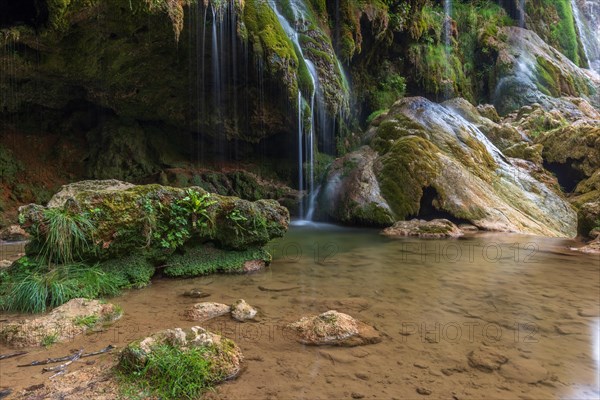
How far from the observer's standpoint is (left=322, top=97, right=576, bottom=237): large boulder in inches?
390

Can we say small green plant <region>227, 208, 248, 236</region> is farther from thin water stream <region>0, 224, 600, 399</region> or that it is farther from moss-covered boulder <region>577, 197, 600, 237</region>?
moss-covered boulder <region>577, 197, 600, 237</region>

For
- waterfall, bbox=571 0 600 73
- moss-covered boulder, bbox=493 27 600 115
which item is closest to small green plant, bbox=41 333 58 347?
moss-covered boulder, bbox=493 27 600 115

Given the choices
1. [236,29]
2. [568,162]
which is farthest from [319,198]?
[568,162]

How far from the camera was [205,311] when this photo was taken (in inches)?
140

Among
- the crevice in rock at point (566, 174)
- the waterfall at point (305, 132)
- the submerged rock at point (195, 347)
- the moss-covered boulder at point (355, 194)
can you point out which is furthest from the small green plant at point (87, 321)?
the crevice in rock at point (566, 174)

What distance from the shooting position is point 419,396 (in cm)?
231

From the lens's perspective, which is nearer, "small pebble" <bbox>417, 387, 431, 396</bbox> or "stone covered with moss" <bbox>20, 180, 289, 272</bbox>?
"small pebble" <bbox>417, 387, 431, 396</bbox>

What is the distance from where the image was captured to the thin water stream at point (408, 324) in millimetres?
2436

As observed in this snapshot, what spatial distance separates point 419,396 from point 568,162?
14256mm

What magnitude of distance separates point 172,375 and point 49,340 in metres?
1.28

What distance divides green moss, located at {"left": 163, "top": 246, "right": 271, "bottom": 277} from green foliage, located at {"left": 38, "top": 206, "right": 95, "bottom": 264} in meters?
1.05

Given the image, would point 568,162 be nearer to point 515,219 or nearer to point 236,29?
point 515,219

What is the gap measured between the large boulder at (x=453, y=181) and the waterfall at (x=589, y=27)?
81.7 ft

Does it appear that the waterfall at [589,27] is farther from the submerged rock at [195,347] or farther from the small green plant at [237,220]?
the submerged rock at [195,347]
